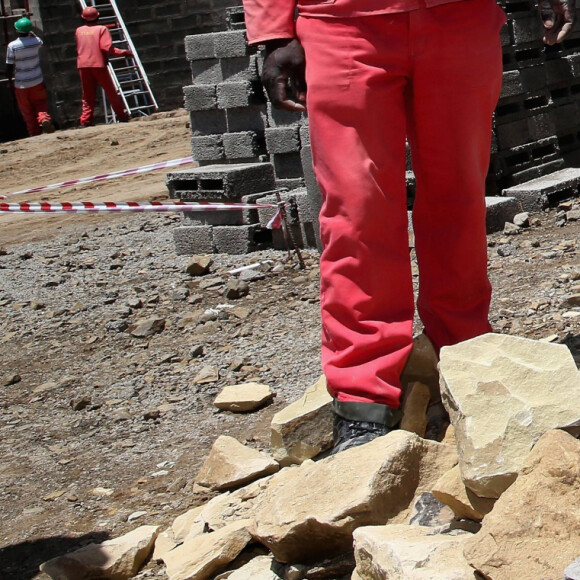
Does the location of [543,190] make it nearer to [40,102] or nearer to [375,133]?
[375,133]

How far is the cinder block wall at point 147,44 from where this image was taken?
18.4m

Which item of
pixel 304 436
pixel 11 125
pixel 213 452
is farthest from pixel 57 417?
pixel 11 125

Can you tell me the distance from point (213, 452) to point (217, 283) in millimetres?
3364

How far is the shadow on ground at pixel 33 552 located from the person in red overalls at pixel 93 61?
14.5 metres

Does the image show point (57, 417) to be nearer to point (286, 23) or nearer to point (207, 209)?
point (286, 23)

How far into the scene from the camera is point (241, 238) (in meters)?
8.02

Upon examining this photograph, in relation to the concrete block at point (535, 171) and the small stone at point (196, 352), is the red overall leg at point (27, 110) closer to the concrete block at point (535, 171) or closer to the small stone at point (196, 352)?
the concrete block at point (535, 171)

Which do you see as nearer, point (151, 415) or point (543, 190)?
point (151, 415)

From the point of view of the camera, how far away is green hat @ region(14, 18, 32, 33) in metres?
17.3

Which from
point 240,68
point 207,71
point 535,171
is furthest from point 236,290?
point 535,171

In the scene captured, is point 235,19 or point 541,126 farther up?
point 235,19

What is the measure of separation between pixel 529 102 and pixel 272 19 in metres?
5.10

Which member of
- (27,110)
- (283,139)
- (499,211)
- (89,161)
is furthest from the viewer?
(27,110)

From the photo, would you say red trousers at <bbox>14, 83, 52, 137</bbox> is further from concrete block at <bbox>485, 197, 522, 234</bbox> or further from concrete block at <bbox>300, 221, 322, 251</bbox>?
concrete block at <bbox>485, 197, 522, 234</bbox>
